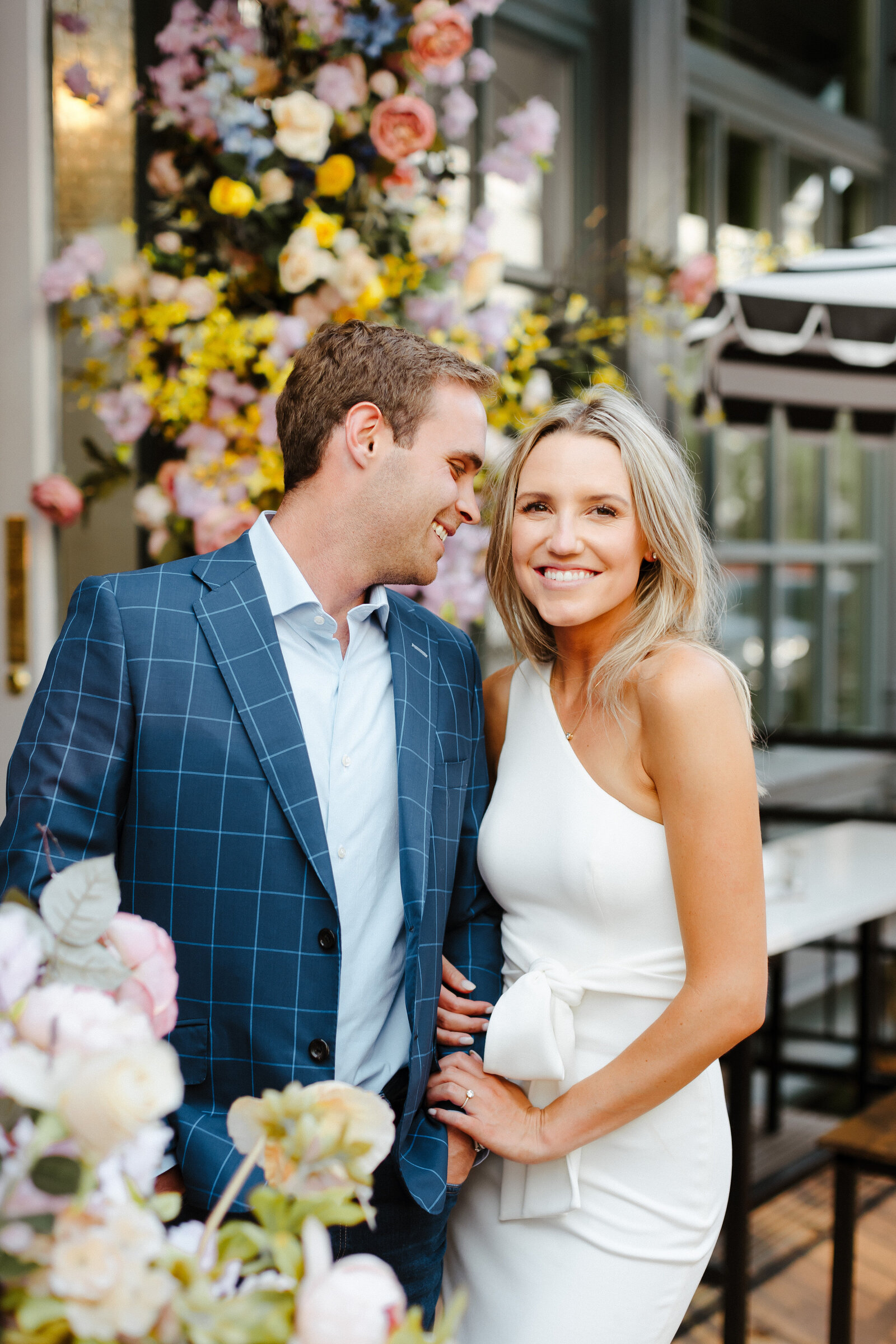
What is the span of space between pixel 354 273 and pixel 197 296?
0.34 metres

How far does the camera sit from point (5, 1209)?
58 centimetres

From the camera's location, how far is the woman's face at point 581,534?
1.53 meters

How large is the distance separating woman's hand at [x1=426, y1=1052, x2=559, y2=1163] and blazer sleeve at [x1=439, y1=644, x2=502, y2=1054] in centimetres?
12

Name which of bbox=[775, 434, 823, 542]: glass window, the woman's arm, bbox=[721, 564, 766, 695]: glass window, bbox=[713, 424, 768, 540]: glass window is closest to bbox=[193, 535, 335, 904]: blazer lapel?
the woman's arm

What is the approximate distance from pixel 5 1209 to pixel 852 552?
6152 millimetres

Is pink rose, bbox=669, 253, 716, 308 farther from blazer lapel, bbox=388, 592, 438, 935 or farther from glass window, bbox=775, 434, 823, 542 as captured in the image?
glass window, bbox=775, 434, 823, 542

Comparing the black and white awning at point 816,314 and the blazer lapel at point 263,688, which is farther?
the black and white awning at point 816,314

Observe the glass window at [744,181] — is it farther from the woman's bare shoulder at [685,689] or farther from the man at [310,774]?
the woman's bare shoulder at [685,689]

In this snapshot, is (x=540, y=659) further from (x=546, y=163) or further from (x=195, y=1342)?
(x=546, y=163)

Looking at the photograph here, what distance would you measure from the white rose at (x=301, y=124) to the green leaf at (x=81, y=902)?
6.55ft

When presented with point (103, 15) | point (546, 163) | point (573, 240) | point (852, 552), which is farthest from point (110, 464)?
point (852, 552)

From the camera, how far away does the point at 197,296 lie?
2371 millimetres

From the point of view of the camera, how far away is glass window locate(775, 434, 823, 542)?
570 cm

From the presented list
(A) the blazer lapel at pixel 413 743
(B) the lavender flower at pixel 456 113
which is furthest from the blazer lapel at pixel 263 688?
(B) the lavender flower at pixel 456 113
